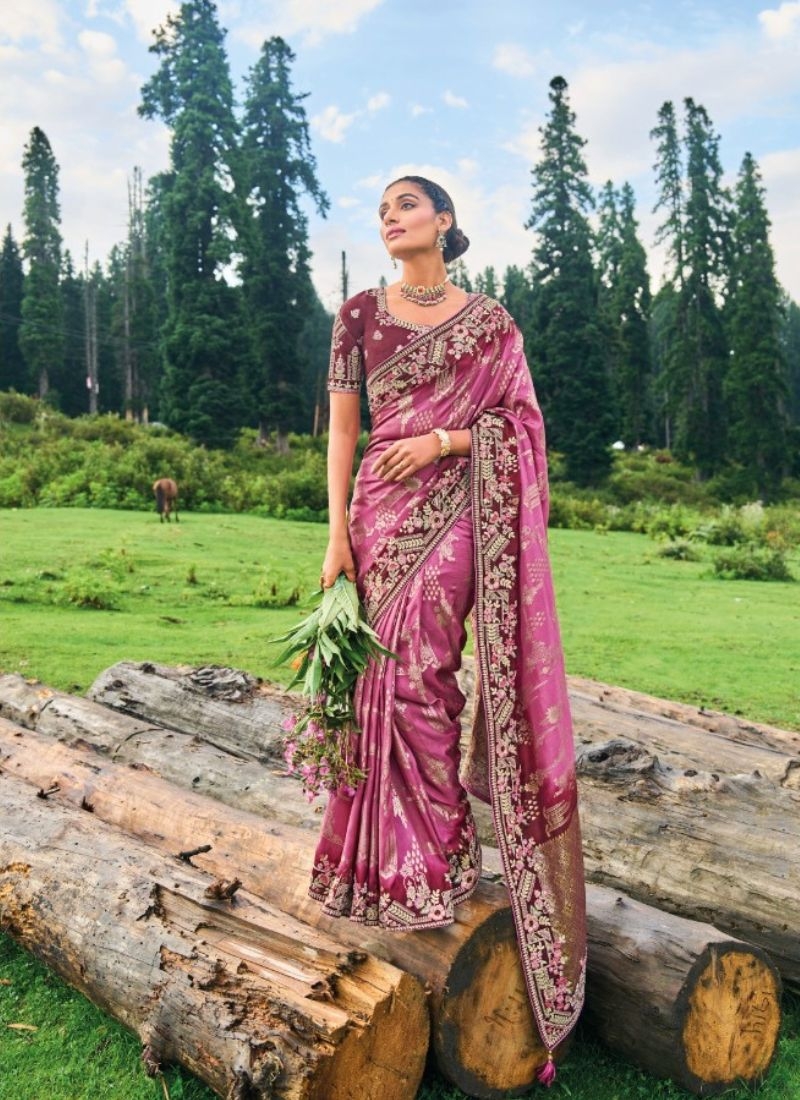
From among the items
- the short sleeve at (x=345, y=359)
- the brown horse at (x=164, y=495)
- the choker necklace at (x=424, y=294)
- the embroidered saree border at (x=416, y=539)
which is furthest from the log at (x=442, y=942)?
the brown horse at (x=164, y=495)

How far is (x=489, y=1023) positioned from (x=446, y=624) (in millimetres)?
1269

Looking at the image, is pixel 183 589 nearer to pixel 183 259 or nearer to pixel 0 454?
pixel 0 454

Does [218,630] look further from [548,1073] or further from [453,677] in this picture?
[548,1073]

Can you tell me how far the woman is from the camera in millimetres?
3188

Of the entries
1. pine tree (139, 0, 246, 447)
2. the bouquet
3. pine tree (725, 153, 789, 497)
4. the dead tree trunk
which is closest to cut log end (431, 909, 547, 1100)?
the dead tree trunk

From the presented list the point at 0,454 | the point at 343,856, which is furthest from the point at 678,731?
the point at 0,454

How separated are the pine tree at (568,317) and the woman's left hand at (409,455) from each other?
28.8 m

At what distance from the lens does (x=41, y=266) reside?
41.4m

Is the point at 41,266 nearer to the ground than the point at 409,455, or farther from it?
farther from it

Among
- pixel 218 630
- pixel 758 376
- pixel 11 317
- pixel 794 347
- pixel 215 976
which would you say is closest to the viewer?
pixel 215 976

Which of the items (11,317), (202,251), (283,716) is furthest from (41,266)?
(283,716)

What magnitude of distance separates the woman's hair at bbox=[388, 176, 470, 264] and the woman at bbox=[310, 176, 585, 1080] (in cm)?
1

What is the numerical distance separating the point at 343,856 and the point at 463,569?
103 centimetres

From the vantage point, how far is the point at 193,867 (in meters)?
3.81
